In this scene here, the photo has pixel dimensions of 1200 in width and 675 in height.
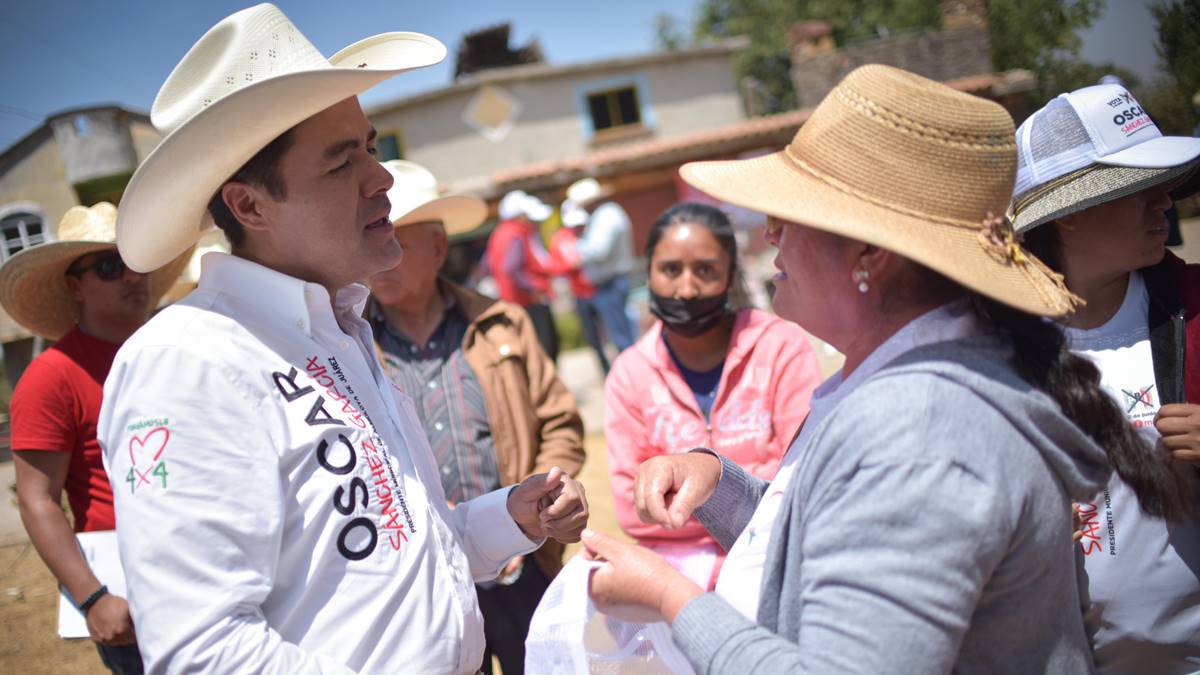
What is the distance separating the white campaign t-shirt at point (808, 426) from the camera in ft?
3.92

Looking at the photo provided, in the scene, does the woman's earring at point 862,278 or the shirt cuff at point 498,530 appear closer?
the woman's earring at point 862,278

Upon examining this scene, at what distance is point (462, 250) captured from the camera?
27.4 feet

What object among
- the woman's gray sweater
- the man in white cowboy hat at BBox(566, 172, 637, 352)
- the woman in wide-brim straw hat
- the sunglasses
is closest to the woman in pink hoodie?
the woman in wide-brim straw hat

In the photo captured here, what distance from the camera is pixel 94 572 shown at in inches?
89.6

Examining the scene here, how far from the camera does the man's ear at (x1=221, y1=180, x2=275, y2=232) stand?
5.15 feet

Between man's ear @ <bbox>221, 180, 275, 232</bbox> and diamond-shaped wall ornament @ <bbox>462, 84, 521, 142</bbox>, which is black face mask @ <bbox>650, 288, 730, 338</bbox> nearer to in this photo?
man's ear @ <bbox>221, 180, 275, 232</bbox>

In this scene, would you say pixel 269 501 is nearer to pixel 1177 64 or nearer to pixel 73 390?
pixel 73 390

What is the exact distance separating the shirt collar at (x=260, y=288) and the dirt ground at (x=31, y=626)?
1.86 meters

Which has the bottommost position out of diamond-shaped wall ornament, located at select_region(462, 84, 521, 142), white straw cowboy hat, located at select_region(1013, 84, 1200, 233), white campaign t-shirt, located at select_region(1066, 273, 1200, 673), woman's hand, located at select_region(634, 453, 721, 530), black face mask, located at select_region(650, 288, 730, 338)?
white campaign t-shirt, located at select_region(1066, 273, 1200, 673)

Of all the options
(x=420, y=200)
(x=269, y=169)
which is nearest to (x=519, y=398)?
(x=420, y=200)

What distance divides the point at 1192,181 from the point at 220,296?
98.0 inches

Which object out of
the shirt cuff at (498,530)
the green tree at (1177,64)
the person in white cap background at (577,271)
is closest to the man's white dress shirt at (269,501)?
the shirt cuff at (498,530)

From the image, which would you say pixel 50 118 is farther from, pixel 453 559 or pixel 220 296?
pixel 453 559

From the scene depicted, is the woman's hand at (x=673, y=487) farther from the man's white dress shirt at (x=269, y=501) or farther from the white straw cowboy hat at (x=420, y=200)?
the white straw cowboy hat at (x=420, y=200)
